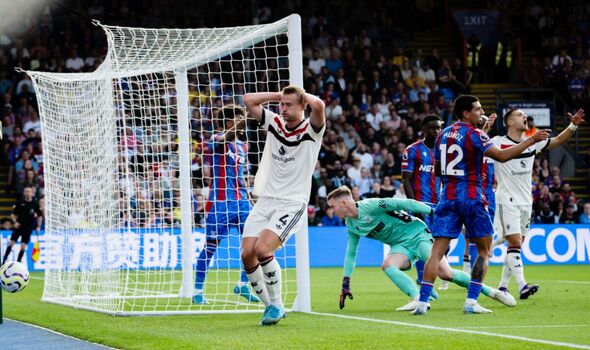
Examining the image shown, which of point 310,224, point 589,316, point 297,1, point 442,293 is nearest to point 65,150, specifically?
point 442,293

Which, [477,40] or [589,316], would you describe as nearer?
[589,316]

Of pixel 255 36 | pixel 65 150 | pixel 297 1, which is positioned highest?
pixel 297 1

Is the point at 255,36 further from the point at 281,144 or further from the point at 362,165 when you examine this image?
the point at 362,165

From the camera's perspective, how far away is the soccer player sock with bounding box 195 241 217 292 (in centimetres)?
1374

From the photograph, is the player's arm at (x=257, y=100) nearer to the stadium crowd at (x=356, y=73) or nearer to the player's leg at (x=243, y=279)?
the player's leg at (x=243, y=279)

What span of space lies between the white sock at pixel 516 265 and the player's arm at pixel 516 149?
10.3ft

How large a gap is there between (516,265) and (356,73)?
17890 millimetres

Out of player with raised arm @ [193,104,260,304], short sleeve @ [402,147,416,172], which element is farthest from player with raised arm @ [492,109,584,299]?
player with raised arm @ [193,104,260,304]

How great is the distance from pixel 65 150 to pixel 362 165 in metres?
13.7

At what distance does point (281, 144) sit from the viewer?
10.6 m

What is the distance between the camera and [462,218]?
11.4 metres

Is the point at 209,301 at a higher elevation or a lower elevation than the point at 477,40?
lower

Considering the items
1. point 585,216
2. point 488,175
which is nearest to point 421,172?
point 488,175

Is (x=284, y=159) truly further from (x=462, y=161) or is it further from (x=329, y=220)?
(x=329, y=220)
